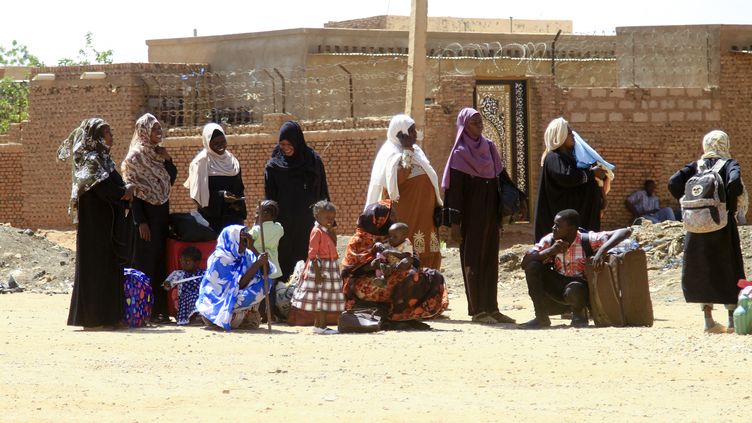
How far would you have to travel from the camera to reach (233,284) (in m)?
10.1

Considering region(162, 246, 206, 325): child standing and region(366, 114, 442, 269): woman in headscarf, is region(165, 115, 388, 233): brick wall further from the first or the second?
region(162, 246, 206, 325): child standing

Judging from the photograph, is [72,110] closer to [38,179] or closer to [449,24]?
[38,179]

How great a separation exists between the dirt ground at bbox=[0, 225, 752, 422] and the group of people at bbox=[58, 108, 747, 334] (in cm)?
30

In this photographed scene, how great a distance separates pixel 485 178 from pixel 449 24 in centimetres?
1814

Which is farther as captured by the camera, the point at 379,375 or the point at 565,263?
the point at 565,263

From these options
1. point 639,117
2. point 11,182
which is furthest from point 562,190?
point 11,182

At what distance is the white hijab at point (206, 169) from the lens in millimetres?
11047

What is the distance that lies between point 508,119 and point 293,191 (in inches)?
336

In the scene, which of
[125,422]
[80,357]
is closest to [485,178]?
[80,357]

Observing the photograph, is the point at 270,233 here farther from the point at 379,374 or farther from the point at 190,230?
the point at 379,374

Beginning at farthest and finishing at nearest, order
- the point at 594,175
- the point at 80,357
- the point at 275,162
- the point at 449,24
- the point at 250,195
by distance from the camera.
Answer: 1. the point at 449,24
2. the point at 250,195
3. the point at 275,162
4. the point at 594,175
5. the point at 80,357

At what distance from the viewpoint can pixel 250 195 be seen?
21.2 metres

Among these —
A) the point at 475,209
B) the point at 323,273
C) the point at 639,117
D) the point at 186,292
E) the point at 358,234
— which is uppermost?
the point at 639,117

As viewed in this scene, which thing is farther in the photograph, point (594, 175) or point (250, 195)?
point (250, 195)
